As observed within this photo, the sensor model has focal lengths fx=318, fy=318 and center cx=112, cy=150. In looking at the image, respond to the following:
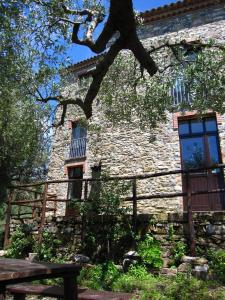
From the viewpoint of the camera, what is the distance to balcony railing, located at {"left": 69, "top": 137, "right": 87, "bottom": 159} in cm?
1700

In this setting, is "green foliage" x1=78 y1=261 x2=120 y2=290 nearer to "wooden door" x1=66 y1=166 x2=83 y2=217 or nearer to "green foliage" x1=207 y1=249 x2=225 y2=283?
"green foliage" x1=207 y1=249 x2=225 y2=283

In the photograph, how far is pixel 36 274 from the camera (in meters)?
2.80

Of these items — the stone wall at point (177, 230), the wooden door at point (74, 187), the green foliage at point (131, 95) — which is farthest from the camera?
the wooden door at point (74, 187)

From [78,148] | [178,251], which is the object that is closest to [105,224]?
[178,251]

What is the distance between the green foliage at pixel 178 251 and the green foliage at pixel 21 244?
368cm

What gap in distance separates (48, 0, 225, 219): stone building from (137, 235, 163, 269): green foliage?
5.02 metres

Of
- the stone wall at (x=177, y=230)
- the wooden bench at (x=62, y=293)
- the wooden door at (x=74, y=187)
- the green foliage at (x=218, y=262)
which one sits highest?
the wooden door at (x=74, y=187)

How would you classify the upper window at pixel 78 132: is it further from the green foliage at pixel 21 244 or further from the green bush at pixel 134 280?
the green bush at pixel 134 280

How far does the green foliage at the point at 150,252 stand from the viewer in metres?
6.34

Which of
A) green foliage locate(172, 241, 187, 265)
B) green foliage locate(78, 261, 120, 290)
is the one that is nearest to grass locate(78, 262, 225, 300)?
green foliage locate(78, 261, 120, 290)

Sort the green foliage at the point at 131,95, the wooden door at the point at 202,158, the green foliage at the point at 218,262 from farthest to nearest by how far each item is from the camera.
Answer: the wooden door at the point at 202,158 → the green foliage at the point at 131,95 → the green foliage at the point at 218,262

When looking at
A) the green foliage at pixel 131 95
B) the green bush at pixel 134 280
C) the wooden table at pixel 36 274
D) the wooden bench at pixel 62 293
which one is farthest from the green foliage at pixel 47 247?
the wooden table at pixel 36 274

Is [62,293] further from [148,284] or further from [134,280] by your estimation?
[134,280]

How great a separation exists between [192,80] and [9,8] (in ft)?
16.5
